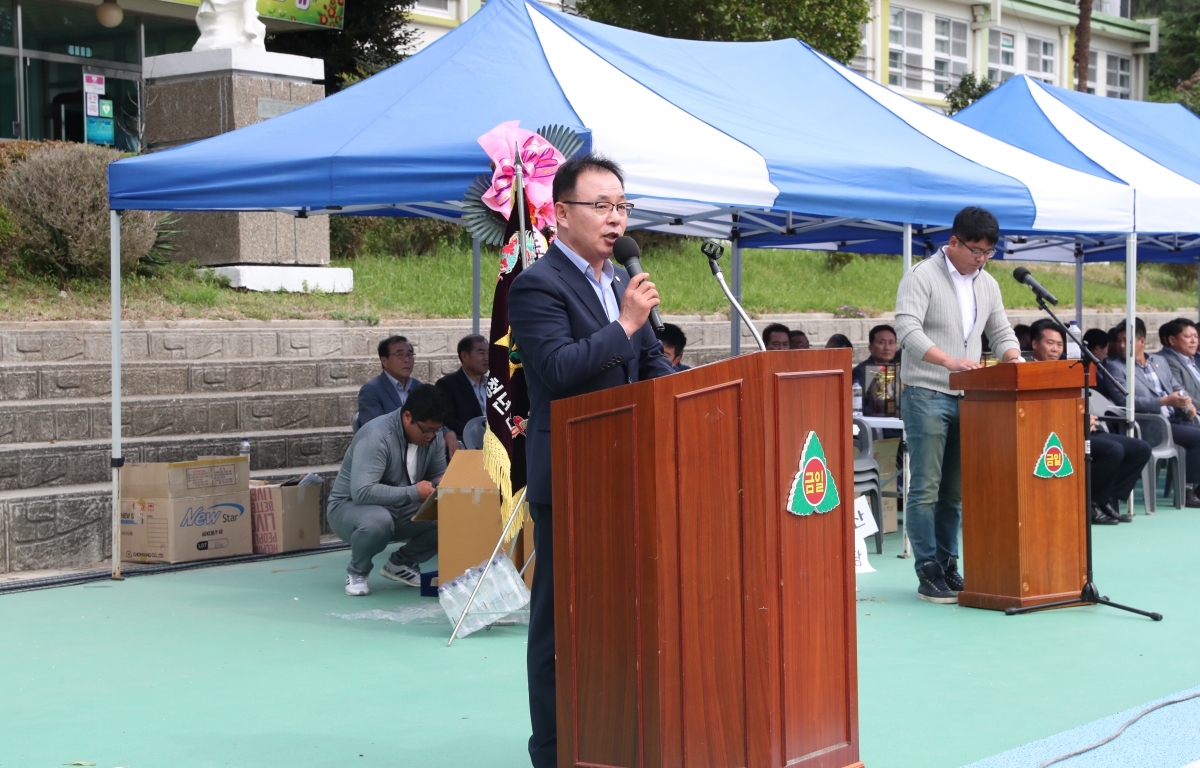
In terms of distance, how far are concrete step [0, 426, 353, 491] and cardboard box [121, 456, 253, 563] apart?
0.47m

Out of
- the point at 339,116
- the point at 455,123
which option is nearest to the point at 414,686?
the point at 455,123

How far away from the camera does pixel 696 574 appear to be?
10.2 feet

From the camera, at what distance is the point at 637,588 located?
3113 millimetres

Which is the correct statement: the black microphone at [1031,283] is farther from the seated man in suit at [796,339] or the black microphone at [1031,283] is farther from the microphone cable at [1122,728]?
the seated man in suit at [796,339]

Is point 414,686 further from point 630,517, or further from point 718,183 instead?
point 718,183

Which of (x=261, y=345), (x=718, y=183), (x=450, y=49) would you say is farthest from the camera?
(x=261, y=345)

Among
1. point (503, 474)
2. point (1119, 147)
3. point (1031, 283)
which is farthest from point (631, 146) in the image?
point (1119, 147)

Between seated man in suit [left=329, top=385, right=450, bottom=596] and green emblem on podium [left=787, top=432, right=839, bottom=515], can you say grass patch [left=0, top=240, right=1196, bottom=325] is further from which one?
green emblem on podium [left=787, top=432, right=839, bottom=515]

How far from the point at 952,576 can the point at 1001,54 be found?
3589 cm

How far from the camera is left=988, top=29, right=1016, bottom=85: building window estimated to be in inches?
1524

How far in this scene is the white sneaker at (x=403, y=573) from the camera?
725 cm

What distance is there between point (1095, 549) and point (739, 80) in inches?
158

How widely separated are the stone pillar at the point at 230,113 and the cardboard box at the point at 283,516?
15.8 ft

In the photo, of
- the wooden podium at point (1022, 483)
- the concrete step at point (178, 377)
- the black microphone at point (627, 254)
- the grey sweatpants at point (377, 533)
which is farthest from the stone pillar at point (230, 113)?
the black microphone at point (627, 254)
